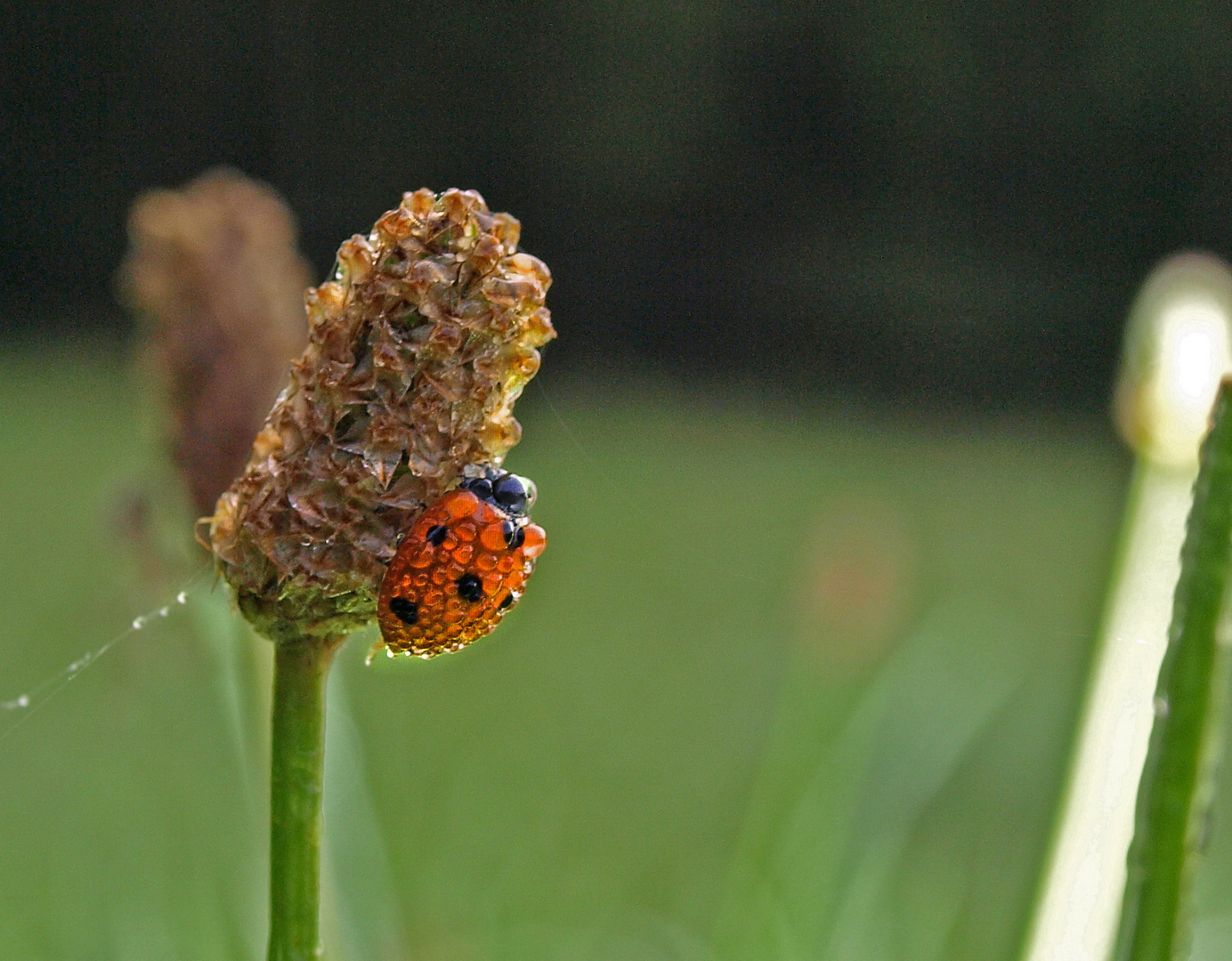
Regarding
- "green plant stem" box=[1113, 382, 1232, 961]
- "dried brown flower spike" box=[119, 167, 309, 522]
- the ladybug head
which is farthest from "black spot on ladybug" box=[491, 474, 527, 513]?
"dried brown flower spike" box=[119, 167, 309, 522]

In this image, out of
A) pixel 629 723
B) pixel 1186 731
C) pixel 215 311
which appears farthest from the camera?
pixel 629 723

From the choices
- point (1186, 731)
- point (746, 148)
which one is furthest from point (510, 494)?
point (746, 148)

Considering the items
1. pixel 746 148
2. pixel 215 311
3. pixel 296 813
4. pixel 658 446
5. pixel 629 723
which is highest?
pixel 746 148

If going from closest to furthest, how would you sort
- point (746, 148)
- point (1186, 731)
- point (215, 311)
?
1. point (1186, 731)
2. point (215, 311)
3. point (746, 148)

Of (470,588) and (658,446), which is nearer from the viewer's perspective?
(470,588)

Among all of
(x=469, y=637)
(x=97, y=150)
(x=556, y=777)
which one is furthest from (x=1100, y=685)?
(x=97, y=150)

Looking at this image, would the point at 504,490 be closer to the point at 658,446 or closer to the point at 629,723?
the point at 629,723

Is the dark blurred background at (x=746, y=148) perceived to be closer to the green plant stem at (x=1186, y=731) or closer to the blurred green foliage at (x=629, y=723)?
the blurred green foliage at (x=629, y=723)

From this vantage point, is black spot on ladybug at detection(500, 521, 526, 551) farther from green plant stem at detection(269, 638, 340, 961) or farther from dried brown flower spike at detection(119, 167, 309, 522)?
dried brown flower spike at detection(119, 167, 309, 522)
